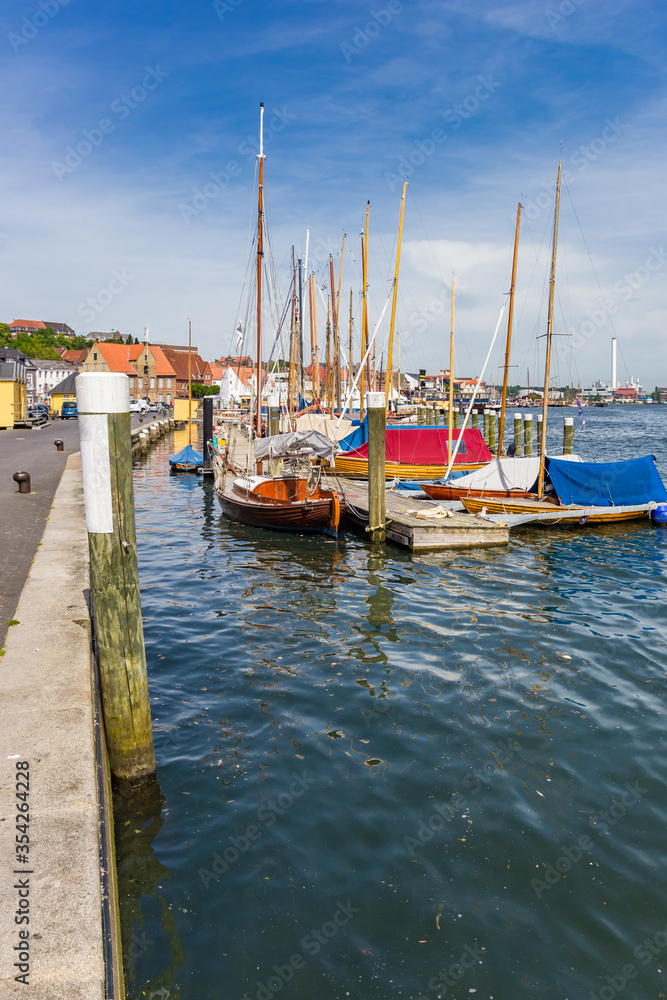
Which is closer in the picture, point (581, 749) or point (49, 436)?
point (581, 749)

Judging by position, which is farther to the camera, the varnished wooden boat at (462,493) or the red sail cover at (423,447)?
the red sail cover at (423,447)

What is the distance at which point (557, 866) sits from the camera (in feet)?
19.4

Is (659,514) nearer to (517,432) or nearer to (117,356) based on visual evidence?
(517,432)

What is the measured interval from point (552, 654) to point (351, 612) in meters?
3.89

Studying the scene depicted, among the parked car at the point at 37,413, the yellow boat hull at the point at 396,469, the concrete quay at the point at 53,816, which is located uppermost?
the parked car at the point at 37,413

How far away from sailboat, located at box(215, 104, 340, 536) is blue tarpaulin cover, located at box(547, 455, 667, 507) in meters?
7.73

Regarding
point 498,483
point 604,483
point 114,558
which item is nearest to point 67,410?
point 498,483

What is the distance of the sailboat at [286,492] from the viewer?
782 inches

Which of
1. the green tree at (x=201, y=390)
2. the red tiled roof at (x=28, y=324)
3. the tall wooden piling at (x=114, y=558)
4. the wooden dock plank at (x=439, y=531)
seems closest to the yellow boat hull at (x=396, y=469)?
the wooden dock plank at (x=439, y=531)

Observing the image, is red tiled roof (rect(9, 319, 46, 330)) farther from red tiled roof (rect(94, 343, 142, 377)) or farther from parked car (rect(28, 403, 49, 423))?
parked car (rect(28, 403, 49, 423))

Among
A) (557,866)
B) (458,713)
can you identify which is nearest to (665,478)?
(458,713)

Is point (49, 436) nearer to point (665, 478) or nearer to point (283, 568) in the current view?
point (283, 568)

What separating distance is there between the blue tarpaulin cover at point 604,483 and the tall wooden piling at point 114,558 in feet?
60.4

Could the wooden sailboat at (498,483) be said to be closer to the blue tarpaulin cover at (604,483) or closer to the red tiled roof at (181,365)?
the blue tarpaulin cover at (604,483)
